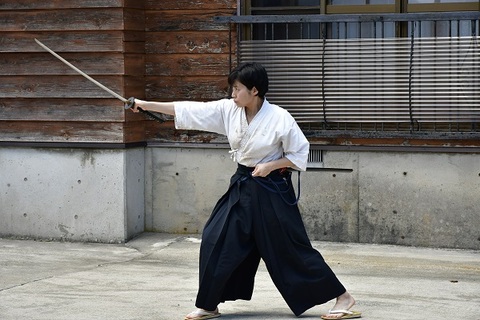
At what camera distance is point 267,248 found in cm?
723

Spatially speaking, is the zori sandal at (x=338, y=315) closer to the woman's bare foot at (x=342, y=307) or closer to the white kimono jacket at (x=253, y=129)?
the woman's bare foot at (x=342, y=307)

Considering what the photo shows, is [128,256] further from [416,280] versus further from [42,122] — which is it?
[416,280]

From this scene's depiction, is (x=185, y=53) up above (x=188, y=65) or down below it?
above

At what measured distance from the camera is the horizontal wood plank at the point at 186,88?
10.9 m

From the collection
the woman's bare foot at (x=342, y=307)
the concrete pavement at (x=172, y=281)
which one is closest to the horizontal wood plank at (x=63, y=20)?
the concrete pavement at (x=172, y=281)

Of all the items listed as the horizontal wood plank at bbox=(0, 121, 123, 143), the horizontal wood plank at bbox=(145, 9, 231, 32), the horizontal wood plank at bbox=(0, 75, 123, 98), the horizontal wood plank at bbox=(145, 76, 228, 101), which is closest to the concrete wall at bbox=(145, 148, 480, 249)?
the horizontal wood plank at bbox=(145, 76, 228, 101)

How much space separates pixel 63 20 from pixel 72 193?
170cm

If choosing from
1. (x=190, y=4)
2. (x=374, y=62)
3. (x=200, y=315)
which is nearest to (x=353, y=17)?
(x=374, y=62)

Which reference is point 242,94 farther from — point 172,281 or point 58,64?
point 58,64

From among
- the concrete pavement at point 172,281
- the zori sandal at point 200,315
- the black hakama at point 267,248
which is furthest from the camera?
the concrete pavement at point 172,281

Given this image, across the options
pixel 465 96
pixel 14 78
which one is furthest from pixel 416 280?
pixel 14 78

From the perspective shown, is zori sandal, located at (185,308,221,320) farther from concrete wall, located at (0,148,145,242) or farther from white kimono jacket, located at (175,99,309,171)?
concrete wall, located at (0,148,145,242)

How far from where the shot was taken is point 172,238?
36.1ft

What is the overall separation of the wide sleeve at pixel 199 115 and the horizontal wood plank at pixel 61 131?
3459mm
